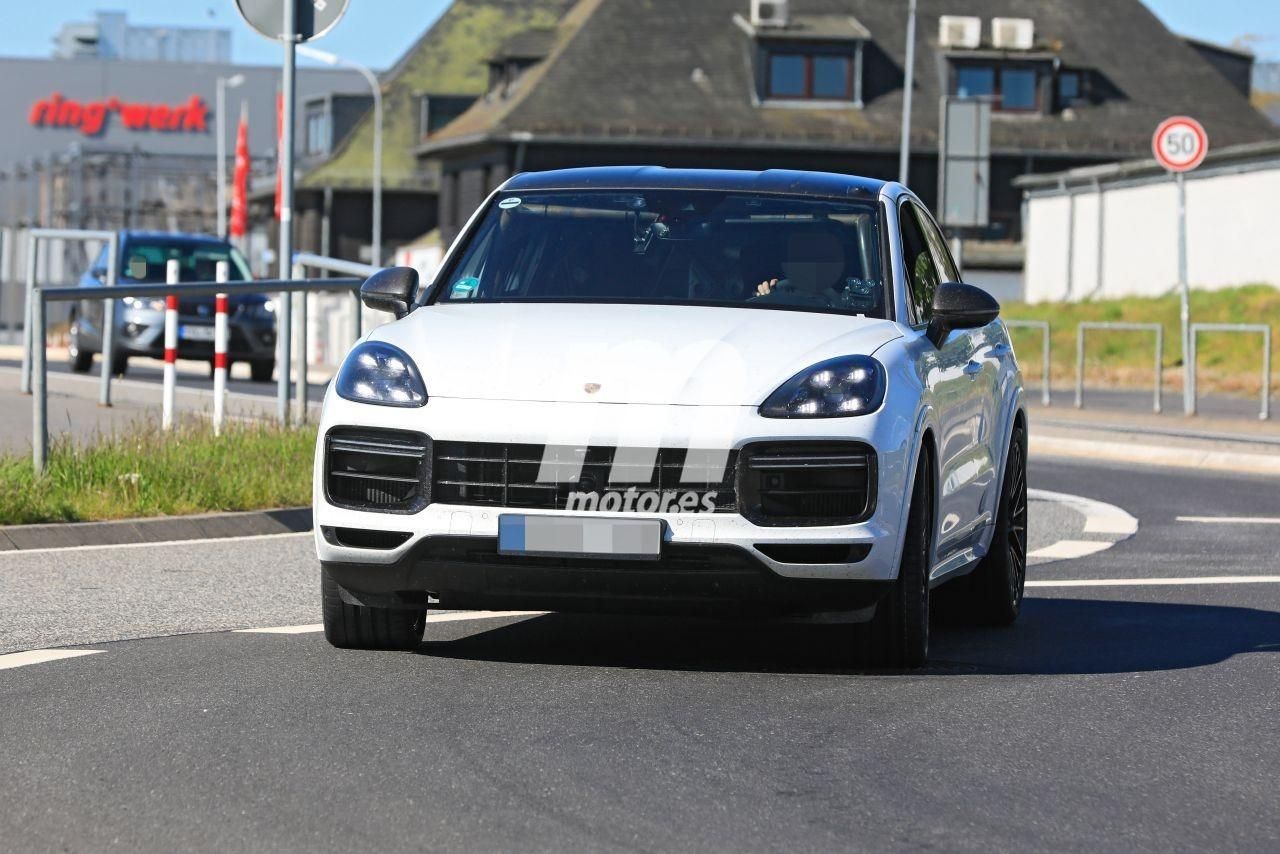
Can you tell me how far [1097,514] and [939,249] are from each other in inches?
217

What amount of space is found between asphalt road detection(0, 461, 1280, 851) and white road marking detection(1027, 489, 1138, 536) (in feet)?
12.2

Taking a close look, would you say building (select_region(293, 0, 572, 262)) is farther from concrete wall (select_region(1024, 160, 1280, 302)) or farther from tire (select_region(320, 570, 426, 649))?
tire (select_region(320, 570, 426, 649))

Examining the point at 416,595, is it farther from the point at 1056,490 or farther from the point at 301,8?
the point at 1056,490

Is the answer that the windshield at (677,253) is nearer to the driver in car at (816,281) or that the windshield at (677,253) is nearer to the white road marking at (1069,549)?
the driver in car at (816,281)

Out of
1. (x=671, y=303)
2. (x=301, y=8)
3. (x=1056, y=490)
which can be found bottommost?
(x=1056, y=490)

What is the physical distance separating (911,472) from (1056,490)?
9.64m

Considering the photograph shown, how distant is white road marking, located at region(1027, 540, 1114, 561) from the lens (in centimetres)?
1234

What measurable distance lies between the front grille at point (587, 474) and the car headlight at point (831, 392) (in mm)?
239

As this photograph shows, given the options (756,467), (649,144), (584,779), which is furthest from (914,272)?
(649,144)

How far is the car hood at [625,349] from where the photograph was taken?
736cm

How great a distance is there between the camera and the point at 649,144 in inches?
2496

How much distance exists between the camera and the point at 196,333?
29.1 metres

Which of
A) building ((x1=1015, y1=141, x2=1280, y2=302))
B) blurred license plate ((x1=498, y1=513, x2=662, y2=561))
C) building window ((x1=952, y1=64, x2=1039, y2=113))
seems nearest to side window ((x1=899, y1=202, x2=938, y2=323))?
blurred license plate ((x1=498, y1=513, x2=662, y2=561))

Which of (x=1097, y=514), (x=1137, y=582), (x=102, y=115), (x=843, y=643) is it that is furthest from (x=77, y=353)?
(x=102, y=115)
